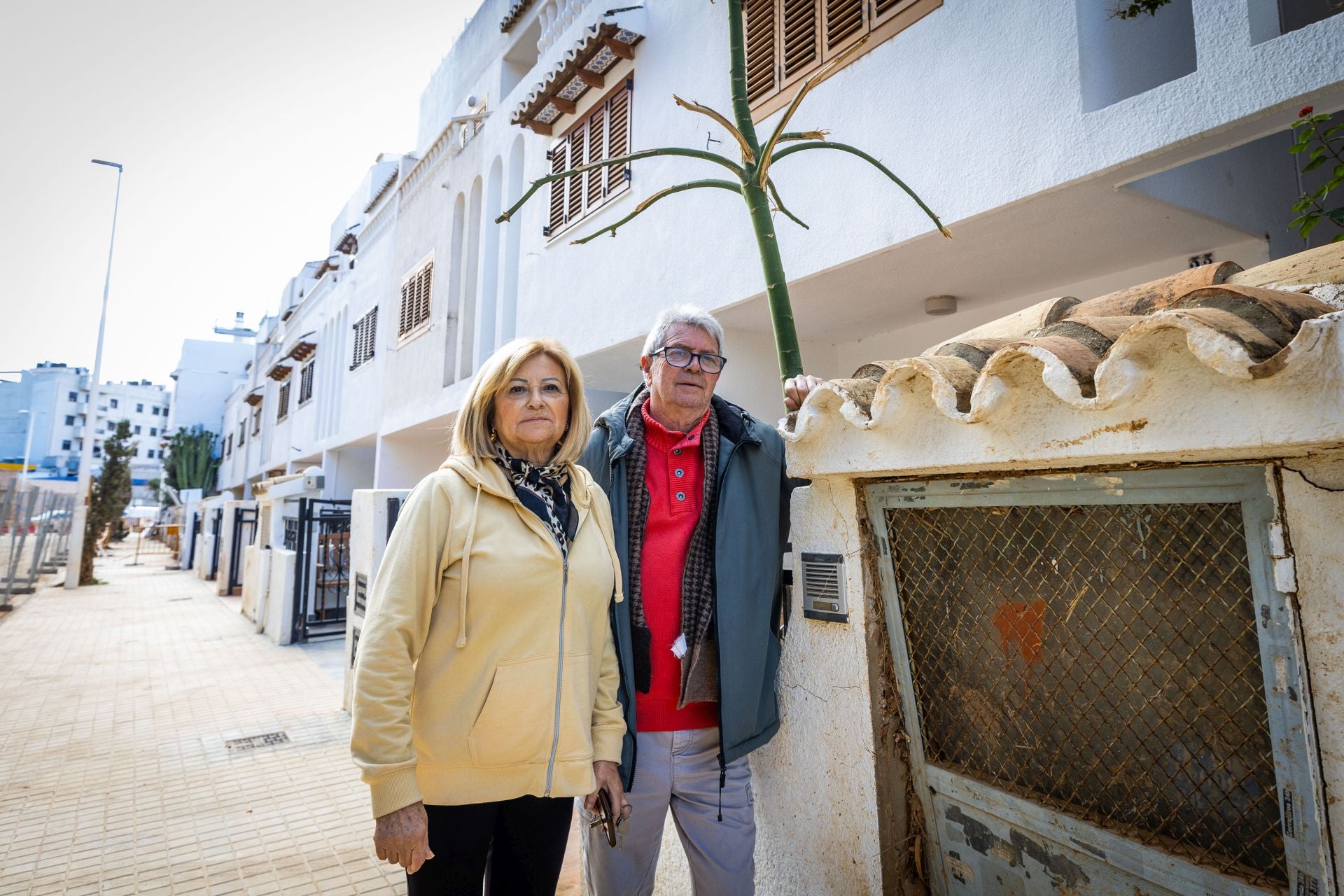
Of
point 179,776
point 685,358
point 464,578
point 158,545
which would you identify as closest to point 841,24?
point 685,358

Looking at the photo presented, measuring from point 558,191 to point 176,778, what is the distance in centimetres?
709

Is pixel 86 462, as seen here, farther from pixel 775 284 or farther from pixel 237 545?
pixel 775 284

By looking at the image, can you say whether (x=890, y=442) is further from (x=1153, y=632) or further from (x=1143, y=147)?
(x=1143, y=147)

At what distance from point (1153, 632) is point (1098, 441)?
0.54 m

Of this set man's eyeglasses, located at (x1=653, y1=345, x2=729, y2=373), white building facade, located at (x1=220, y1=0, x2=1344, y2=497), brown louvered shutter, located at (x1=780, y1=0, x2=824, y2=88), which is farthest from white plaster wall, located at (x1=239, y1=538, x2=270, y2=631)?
man's eyeglasses, located at (x1=653, y1=345, x2=729, y2=373)

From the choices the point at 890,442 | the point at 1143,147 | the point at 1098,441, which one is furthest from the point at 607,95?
the point at 1098,441

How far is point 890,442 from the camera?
2.05 metres

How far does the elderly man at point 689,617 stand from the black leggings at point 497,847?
0.23m

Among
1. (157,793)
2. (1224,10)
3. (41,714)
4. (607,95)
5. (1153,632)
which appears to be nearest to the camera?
(1153,632)

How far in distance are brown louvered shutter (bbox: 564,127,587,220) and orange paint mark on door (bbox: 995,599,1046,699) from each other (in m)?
7.13

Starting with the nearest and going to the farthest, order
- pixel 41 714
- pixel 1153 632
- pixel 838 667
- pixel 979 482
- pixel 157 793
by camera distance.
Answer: pixel 1153 632, pixel 979 482, pixel 838 667, pixel 157 793, pixel 41 714

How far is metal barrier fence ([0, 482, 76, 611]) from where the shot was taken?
40.5 feet

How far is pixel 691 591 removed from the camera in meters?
2.15

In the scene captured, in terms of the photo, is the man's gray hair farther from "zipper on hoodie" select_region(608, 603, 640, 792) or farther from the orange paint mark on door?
the orange paint mark on door
